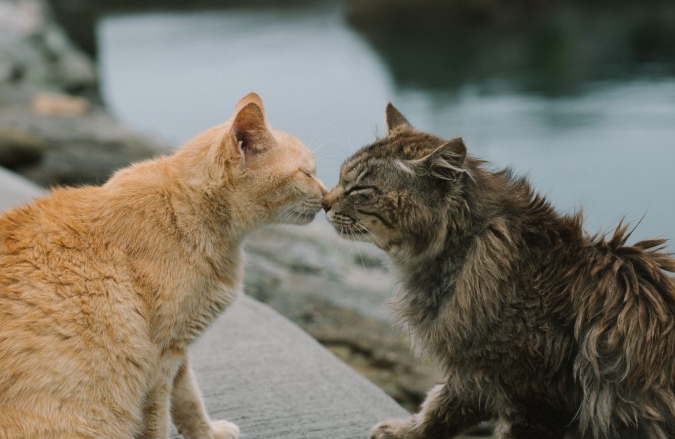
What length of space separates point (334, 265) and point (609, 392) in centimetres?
420

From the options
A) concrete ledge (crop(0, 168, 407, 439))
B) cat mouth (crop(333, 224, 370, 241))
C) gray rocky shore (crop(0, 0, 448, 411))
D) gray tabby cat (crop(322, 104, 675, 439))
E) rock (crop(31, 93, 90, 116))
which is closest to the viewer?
gray tabby cat (crop(322, 104, 675, 439))

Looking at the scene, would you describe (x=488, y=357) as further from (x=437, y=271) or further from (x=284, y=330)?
(x=284, y=330)

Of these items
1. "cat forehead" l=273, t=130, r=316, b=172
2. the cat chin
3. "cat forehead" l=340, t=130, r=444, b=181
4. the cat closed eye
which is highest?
"cat forehead" l=340, t=130, r=444, b=181

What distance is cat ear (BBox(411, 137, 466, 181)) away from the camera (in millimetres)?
2797

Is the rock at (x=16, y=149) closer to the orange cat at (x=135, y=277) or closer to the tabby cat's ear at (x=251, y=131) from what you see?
the orange cat at (x=135, y=277)

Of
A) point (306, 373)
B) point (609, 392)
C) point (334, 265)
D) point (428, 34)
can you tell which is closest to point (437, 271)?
point (609, 392)

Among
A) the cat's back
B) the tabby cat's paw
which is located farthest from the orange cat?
the tabby cat's paw

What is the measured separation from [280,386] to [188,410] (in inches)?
30.0

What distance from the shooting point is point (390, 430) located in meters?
3.21

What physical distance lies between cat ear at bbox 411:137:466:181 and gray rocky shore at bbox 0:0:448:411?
0.76 m

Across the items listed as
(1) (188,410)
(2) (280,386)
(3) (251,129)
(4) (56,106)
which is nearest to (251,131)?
(3) (251,129)

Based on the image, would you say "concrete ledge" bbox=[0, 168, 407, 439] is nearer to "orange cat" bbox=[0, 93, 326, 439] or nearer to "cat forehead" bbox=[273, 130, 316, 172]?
"orange cat" bbox=[0, 93, 326, 439]

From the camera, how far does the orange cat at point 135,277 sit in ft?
8.17

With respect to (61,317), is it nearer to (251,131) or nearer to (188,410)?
(188,410)
